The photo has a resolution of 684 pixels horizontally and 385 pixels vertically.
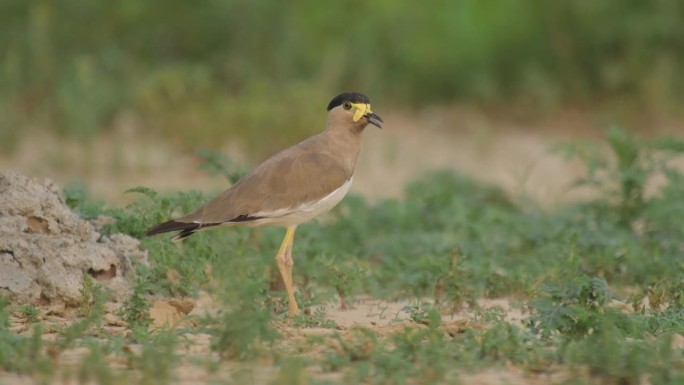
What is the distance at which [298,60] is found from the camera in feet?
42.2

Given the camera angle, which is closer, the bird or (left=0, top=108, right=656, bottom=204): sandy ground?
the bird

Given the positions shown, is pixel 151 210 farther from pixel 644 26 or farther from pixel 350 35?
pixel 644 26

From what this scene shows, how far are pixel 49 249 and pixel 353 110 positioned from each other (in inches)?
67.2

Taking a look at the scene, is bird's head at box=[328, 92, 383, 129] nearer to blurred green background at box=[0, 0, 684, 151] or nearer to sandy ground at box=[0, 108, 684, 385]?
sandy ground at box=[0, 108, 684, 385]

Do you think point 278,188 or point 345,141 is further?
point 345,141

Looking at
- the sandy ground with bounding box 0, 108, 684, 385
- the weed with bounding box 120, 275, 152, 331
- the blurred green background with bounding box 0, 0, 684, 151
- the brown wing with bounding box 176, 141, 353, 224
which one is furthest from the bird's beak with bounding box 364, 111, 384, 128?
the blurred green background with bounding box 0, 0, 684, 151

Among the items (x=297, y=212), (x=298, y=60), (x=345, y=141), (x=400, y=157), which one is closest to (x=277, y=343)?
(x=297, y=212)

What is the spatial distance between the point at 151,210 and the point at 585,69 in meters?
7.95

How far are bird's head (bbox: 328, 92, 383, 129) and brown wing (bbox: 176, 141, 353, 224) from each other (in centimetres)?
28

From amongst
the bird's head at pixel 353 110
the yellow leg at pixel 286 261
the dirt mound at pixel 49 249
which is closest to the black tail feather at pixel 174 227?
the dirt mound at pixel 49 249

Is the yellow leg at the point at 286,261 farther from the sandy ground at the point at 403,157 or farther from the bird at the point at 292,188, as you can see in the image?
the sandy ground at the point at 403,157

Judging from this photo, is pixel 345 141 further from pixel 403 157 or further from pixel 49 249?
pixel 403 157

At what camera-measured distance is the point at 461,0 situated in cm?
1352

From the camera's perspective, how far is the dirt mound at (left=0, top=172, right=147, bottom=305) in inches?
236
